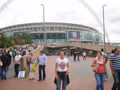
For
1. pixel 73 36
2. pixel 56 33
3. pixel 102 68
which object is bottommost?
pixel 102 68

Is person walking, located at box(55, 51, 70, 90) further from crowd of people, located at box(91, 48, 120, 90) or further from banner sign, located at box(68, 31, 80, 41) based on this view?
banner sign, located at box(68, 31, 80, 41)

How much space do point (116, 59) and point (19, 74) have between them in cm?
645

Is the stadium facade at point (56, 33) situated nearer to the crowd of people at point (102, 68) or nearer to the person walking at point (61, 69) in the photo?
the crowd of people at point (102, 68)

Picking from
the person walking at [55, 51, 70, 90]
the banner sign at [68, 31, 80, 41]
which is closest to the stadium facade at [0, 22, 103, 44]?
the banner sign at [68, 31, 80, 41]

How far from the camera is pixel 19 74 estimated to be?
10508 mm

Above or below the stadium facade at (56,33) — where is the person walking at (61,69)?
below

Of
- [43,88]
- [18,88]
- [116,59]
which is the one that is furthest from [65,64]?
[18,88]

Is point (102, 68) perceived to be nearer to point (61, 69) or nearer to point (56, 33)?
point (61, 69)

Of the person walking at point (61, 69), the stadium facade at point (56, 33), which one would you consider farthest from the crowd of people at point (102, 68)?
the stadium facade at point (56, 33)

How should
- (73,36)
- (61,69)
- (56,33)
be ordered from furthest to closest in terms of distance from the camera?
(56,33), (73,36), (61,69)

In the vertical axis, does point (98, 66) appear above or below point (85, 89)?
above

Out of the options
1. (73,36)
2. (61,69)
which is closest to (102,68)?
(61,69)

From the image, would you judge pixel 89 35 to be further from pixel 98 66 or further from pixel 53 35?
pixel 98 66

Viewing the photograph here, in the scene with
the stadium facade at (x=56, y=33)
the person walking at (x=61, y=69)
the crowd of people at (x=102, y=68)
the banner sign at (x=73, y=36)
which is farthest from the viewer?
the stadium facade at (x=56, y=33)
